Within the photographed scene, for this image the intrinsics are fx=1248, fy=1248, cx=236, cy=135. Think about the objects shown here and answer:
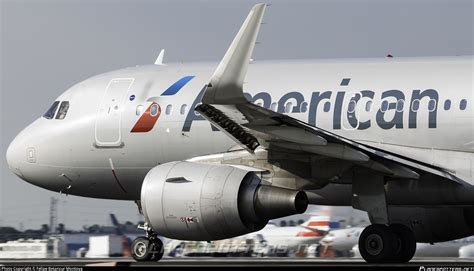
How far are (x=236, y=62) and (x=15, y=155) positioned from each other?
850 centimetres

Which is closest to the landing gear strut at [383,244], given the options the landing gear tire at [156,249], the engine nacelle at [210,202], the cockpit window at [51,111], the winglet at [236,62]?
the engine nacelle at [210,202]

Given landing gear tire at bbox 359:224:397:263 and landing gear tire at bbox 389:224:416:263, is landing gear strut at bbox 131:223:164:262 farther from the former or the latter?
landing gear tire at bbox 389:224:416:263

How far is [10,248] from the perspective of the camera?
32156 millimetres

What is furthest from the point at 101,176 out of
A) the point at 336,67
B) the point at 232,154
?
the point at 336,67

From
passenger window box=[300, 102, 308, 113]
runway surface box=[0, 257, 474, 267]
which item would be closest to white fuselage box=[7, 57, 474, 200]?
passenger window box=[300, 102, 308, 113]

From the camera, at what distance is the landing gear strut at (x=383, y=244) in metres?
21.8

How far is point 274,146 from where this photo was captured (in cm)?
2197

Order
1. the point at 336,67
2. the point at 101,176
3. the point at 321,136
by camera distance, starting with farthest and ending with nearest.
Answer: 1. the point at 101,176
2. the point at 336,67
3. the point at 321,136

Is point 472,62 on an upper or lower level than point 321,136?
upper

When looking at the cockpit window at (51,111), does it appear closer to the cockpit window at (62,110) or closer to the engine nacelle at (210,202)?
the cockpit window at (62,110)

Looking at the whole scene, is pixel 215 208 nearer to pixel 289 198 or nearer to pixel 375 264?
pixel 289 198

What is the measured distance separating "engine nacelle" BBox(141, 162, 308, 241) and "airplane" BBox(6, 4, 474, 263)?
24 mm

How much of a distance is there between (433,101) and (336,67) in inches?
90.3

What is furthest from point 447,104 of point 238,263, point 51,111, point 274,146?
point 51,111
